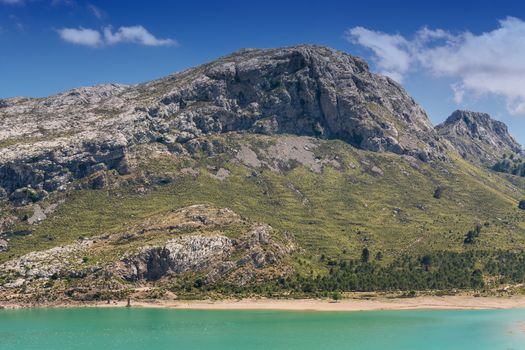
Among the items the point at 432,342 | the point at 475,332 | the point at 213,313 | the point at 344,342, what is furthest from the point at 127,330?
the point at 475,332

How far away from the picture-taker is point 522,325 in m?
163

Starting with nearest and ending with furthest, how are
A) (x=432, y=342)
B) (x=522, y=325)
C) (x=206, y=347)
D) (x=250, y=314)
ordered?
(x=206, y=347)
(x=432, y=342)
(x=522, y=325)
(x=250, y=314)

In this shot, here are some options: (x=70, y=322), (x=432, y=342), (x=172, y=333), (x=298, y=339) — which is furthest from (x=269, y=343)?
(x=70, y=322)

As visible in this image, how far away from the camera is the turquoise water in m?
134

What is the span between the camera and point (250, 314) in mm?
187000

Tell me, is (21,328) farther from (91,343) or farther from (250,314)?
(250,314)

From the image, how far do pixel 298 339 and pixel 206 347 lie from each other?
23160 millimetres

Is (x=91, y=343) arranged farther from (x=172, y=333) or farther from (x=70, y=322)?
(x=70, y=322)

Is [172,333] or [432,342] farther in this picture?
[172,333]

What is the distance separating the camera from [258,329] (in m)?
154

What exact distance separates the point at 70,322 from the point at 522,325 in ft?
422

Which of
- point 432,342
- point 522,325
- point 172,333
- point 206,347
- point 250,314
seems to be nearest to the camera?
point 206,347

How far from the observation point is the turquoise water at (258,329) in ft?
438

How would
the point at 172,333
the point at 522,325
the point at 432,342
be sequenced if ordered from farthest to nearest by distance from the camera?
the point at 522,325 → the point at 172,333 → the point at 432,342
